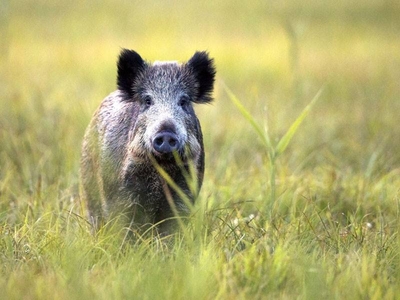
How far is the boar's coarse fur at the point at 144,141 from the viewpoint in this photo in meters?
4.79

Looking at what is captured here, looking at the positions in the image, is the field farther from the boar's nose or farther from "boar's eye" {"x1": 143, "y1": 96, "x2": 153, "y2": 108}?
"boar's eye" {"x1": 143, "y1": 96, "x2": 153, "y2": 108}

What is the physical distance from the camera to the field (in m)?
3.79

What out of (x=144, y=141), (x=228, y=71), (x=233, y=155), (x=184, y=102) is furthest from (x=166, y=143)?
(x=228, y=71)

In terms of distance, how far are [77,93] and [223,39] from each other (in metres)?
5.43

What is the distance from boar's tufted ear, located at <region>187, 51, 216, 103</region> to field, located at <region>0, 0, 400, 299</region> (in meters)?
0.45

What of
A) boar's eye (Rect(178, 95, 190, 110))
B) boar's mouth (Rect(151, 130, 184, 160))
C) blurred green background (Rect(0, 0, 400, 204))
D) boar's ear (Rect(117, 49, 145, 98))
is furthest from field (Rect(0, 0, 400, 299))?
boar's ear (Rect(117, 49, 145, 98))

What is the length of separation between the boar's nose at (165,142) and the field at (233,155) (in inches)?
16.1

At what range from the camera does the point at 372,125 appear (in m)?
8.66

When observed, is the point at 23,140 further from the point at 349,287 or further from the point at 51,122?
the point at 349,287

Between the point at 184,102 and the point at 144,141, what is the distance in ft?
1.97

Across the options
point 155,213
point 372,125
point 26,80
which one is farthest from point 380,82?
point 155,213

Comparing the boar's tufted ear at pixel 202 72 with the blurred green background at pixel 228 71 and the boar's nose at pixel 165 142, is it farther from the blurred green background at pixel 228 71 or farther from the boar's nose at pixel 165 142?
the boar's nose at pixel 165 142

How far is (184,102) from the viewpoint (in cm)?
530

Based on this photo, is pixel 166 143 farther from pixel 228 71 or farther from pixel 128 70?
pixel 228 71
